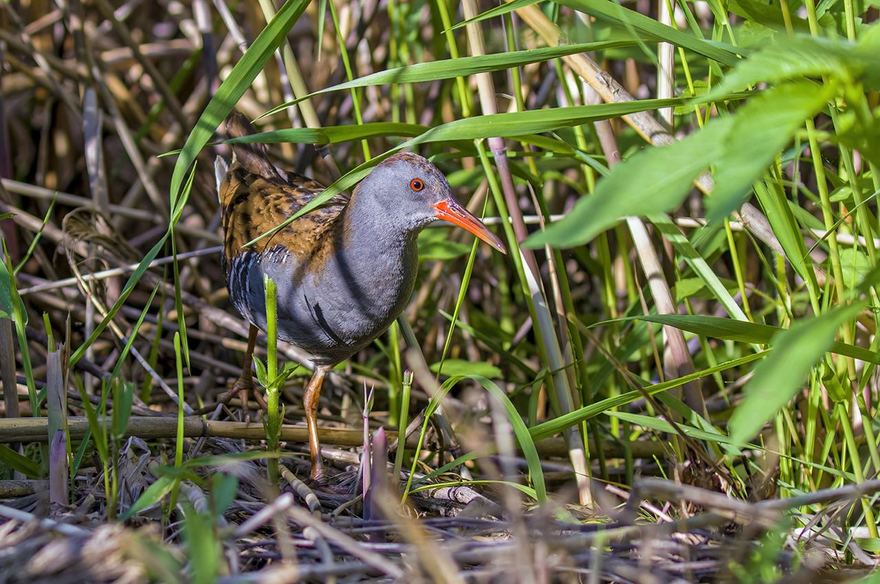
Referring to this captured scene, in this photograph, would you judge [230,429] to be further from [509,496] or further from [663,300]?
[509,496]

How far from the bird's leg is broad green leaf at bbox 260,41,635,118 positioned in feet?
3.27

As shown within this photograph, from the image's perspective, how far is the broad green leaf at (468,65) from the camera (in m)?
2.02

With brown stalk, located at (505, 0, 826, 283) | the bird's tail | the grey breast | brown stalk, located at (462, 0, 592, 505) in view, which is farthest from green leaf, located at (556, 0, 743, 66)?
the bird's tail

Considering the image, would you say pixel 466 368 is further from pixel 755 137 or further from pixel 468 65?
pixel 755 137

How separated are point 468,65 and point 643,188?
2.75 feet

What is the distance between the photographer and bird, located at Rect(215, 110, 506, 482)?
268 cm

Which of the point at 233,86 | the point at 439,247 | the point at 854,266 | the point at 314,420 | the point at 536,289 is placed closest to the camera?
the point at 233,86

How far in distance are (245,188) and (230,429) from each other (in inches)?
41.6

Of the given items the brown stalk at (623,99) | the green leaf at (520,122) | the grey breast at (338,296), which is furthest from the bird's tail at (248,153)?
the green leaf at (520,122)

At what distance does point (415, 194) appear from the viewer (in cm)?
269

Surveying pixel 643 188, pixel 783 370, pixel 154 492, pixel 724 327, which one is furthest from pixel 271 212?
pixel 783 370

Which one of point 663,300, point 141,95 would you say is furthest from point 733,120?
point 141,95

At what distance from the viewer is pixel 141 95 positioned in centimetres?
468

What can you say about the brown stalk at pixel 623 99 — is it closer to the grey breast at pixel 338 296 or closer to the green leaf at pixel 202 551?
the grey breast at pixel 338 296
